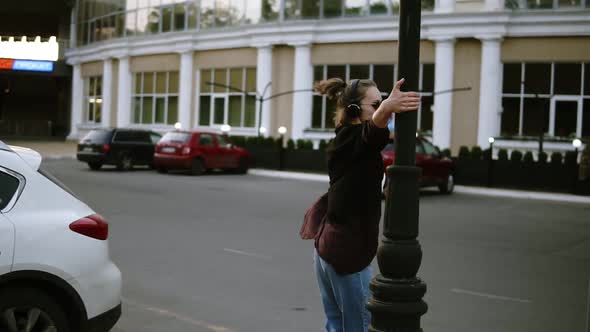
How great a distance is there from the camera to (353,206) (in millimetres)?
3863

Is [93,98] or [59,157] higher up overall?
[93,98]

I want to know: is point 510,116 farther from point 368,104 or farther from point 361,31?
point 368,104

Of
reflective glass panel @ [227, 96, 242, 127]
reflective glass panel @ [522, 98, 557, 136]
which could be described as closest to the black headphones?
reflective glass panel @ [522, 98, 557, 136]

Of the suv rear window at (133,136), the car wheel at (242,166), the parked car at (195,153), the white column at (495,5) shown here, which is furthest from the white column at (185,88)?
the white column at (495,5)

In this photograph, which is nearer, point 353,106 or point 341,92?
point 353,106

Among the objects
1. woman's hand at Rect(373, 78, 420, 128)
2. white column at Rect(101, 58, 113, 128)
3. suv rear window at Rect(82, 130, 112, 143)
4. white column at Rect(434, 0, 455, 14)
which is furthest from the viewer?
white column at Rect(101, 58, 113, 128)

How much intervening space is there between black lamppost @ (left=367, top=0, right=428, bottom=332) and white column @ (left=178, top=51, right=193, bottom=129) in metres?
34.8

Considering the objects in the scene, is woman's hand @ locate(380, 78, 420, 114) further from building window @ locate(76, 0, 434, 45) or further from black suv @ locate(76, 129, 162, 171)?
building window @ locate(76, 0, 434, 45)

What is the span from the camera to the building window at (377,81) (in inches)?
1196

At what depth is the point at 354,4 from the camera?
32188 mm

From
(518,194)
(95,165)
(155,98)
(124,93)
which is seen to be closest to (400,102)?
(518,194)

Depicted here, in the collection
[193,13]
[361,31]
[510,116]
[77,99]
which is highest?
[193,13]

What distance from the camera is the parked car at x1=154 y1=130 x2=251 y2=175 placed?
25.4 meters

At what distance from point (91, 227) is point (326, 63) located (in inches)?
1131
